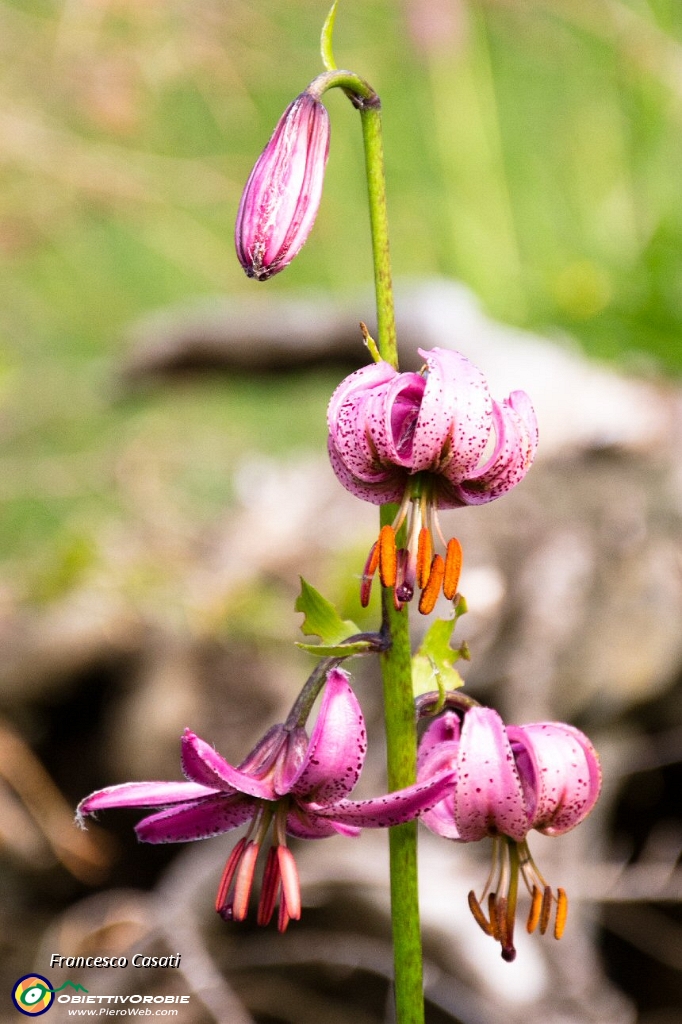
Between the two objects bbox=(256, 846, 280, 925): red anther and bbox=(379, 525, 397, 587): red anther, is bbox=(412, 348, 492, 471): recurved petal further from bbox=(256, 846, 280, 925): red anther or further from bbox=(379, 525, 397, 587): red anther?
bbox=(256, 846, 280, 925): red anther

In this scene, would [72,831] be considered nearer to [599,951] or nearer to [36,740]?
[36,740]

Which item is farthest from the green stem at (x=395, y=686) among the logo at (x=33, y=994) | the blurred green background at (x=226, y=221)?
the blurred green background at (x=226, y=221)

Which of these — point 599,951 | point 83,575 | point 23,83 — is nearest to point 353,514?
point 83,575

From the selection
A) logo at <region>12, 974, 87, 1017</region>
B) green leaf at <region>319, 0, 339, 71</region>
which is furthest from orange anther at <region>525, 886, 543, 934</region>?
logo at <region>12, 974, 87, 1017</region>

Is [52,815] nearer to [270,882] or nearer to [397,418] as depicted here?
[270,882]

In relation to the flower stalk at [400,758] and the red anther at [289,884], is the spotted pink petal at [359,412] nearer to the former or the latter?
the flower stalk at [400,758]

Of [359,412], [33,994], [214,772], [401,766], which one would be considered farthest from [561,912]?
[33,994]
